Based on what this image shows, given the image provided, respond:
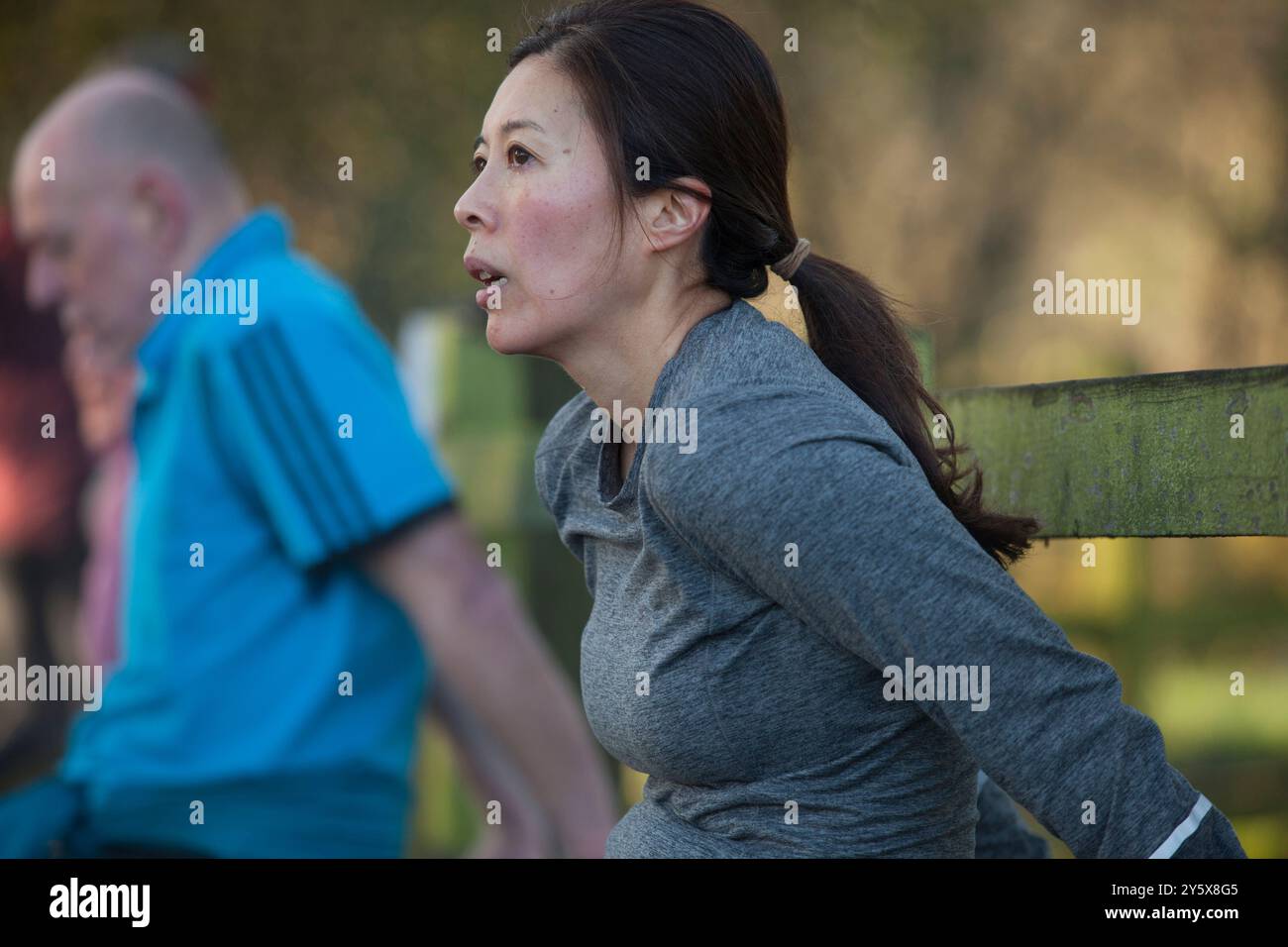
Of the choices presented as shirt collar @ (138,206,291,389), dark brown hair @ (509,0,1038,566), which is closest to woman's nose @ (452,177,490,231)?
dark brown hair @ (509,0,1038,566)

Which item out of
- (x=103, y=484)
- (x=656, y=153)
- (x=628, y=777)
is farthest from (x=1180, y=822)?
(x=103, y=484)

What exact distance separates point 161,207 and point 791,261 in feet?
7.82

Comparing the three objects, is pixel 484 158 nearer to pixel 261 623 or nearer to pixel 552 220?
pixel 552 220

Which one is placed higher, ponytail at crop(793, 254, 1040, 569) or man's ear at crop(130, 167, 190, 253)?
man's ear at crop(130, 167, 190, 253)

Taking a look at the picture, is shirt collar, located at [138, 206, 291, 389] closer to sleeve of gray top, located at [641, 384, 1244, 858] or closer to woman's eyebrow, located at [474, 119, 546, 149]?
woman's eyebrow, located at [474, 119, 546, 149]

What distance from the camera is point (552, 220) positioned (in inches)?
47.2

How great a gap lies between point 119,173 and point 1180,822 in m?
2.95

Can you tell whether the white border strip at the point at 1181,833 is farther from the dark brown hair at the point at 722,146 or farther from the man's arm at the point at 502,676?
the man's arm at the point at 502,676

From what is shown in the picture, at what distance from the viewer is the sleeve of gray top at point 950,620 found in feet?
3.10

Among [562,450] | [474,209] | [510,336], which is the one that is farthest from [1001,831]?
[474,209]

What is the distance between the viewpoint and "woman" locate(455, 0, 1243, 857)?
0.95m

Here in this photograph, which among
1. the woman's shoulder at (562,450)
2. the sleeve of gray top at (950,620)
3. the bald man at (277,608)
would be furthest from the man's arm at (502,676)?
the sleeve of gray top at (950,620)

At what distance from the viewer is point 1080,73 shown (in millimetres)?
3670

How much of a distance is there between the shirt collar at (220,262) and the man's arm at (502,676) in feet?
2.13
